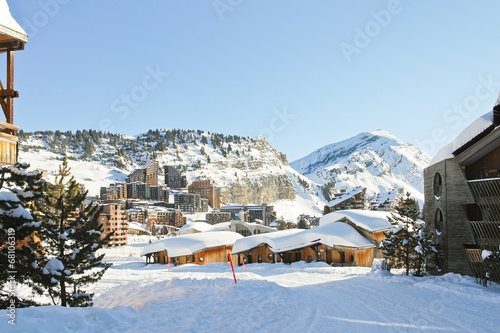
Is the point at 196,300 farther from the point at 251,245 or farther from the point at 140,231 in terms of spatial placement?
the point at 140,231

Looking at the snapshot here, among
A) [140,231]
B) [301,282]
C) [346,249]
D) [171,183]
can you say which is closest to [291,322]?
[301,282]

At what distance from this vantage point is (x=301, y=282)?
2120cm

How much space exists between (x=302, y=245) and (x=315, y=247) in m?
1.67

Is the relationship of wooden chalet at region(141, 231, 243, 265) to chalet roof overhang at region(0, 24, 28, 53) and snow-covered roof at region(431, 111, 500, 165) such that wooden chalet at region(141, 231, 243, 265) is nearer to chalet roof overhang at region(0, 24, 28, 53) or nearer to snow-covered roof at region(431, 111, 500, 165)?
snow-covered roof at region(431, 111, 500, 165)

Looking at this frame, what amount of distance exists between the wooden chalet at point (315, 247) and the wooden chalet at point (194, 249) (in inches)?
176

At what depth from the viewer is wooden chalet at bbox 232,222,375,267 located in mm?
37875

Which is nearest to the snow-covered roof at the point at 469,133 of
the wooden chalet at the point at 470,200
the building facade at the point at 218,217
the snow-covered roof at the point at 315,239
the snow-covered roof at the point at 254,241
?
the wooden chalet at the point at 470,200

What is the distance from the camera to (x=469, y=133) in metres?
22.3

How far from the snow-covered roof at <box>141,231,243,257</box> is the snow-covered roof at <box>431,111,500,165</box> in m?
30.3

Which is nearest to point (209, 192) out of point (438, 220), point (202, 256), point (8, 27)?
point (202, 256)

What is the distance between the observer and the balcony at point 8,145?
32.3 ft

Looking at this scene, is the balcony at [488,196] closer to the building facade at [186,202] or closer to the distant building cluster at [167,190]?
the distant building cluster at [167,190]

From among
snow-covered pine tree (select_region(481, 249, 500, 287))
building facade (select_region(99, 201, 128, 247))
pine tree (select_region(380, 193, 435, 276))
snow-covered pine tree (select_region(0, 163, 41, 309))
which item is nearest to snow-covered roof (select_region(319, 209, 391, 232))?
pine tree (select_region(380, 193, 435, 276))

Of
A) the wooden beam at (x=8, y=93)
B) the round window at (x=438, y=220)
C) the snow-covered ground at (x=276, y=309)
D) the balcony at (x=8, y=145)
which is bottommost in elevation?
the snow-covered ground at (x=276, y=309)
